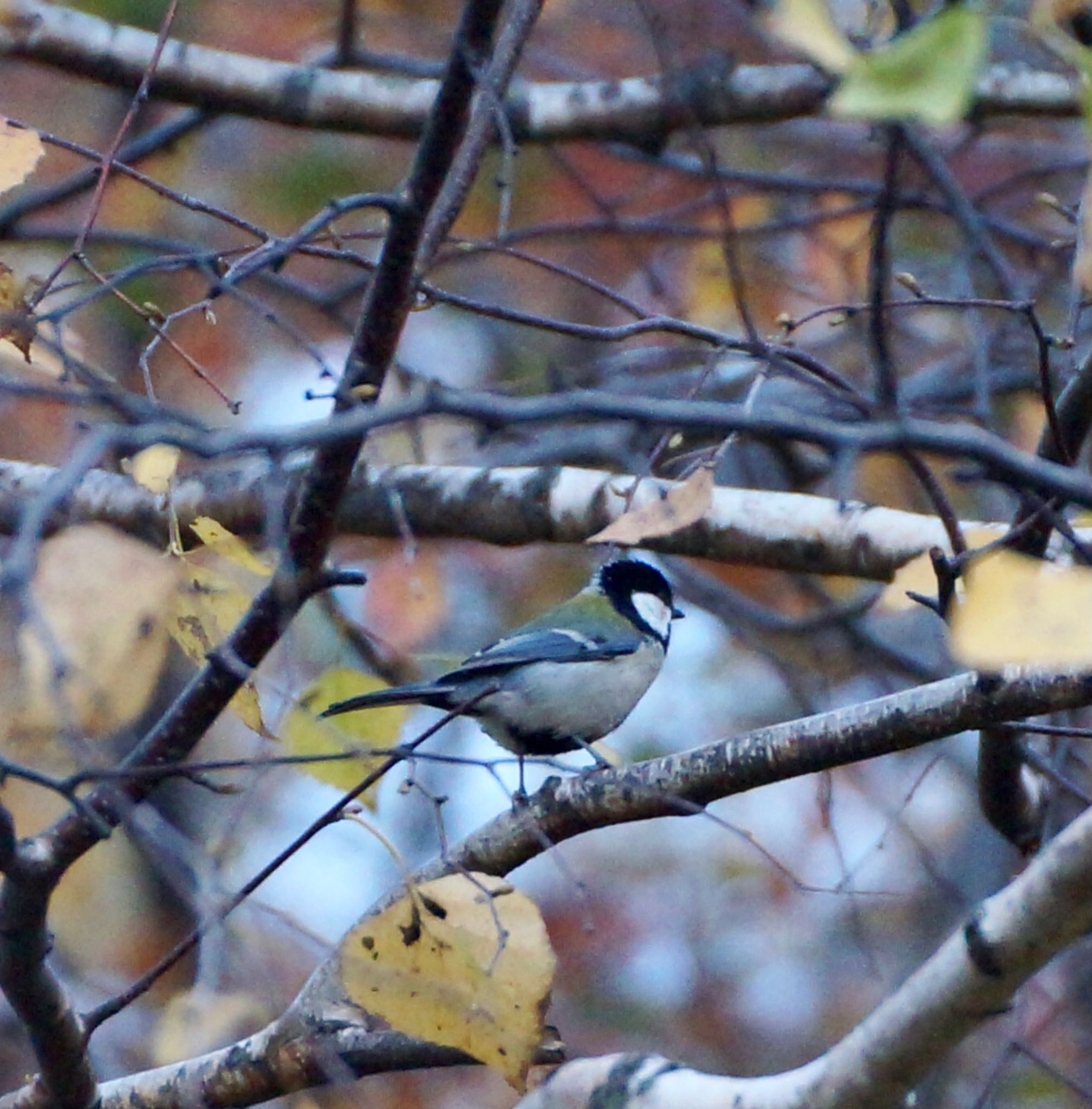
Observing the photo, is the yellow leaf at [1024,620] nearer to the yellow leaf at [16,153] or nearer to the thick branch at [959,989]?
the thick branch at [959,989]

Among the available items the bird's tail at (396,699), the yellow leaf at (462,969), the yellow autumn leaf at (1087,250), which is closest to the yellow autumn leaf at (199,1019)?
the yellow leaf at (462,969)

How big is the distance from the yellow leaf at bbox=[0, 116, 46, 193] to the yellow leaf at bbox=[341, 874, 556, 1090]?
103 cm

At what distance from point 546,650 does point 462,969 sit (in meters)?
1.95

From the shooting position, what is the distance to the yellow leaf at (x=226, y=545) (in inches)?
73.1

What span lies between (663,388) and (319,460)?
2.48 m

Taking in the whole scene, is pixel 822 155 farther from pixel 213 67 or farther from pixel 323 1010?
pixel 323 1010

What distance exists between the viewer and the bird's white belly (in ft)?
11.8

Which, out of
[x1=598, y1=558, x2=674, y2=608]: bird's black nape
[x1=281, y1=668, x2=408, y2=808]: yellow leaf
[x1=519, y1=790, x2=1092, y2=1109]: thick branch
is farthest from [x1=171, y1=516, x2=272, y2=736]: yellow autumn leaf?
[x1=598, y1=558, x2=674, y2=608]: bird's black nape

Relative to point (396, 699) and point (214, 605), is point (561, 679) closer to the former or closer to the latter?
point (396, 699)

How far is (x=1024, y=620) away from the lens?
1.02 meters

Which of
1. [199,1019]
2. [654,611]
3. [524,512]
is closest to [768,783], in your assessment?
[199,1019]

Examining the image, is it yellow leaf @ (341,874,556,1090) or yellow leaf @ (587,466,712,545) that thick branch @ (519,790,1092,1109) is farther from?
yellow leaf @ (587,466,712,545)

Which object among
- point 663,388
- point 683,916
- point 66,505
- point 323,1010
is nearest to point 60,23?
point 66,505

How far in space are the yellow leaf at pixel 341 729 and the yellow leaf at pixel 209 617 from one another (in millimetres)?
136
